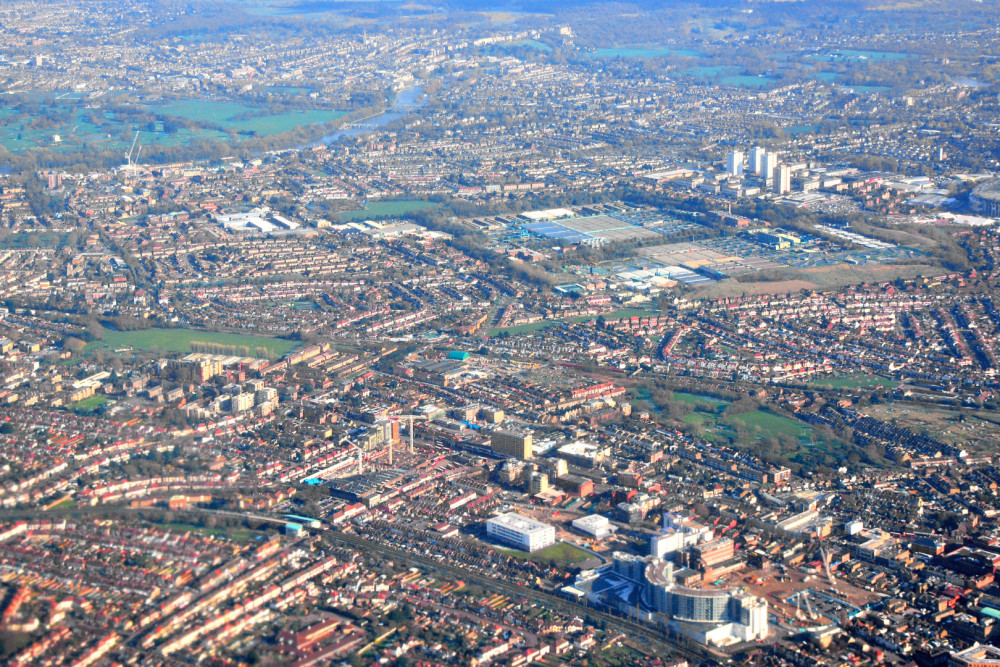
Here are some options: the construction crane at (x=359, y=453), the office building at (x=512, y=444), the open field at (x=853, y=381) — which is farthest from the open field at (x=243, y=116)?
the office building at (x=512, y=444)

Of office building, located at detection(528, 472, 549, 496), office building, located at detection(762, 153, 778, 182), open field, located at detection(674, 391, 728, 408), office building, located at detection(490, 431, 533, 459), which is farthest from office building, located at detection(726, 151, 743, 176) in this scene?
office building, located at detection(528, 472, 549, 496)

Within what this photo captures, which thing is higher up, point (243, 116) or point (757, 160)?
point (757, 160)

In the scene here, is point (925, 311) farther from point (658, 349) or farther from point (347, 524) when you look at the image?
point (347, 524)

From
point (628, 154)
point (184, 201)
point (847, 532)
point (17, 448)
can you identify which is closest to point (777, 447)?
point (847, 532)

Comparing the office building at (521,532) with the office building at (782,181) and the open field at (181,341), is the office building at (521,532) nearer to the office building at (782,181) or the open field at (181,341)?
the open field at (181,341)

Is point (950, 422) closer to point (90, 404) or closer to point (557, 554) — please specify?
point (557, 554)

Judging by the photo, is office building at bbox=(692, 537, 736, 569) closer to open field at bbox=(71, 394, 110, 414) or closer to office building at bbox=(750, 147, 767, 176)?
open field at bbox=(71, 394, 110, 414)

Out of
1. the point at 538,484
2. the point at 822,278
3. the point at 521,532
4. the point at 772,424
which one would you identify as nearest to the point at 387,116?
the point at 822,278
